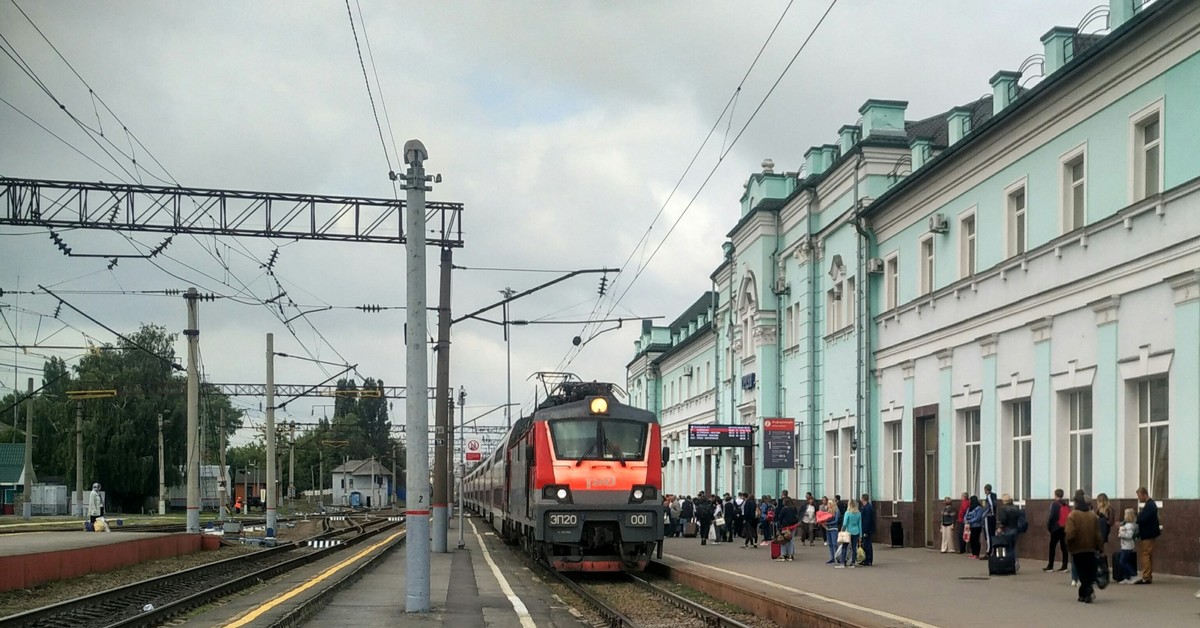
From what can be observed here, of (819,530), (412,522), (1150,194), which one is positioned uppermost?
(1150,194)

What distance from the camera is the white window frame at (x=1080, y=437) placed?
21.1m

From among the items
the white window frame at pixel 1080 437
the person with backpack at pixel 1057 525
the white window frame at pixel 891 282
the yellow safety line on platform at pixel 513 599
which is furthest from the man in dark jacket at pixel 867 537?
the white window frame at pixel 891 282

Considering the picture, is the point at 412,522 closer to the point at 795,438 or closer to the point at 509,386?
the point at 795,438

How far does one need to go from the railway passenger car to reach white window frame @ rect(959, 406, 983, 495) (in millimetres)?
7100

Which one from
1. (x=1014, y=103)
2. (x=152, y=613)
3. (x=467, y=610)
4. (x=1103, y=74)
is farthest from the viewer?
(x=1014, y=103)

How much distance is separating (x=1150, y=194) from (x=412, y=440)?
1160 centimetres

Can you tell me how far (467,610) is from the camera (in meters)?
16.6

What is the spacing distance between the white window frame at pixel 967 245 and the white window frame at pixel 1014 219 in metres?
1.71

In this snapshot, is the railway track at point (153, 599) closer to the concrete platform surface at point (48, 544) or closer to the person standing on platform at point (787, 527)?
the concrete platform surface at point (48, 544)

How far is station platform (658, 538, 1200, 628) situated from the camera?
13586 mm

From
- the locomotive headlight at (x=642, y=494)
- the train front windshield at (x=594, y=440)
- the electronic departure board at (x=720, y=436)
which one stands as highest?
the train front windshield at (x=594, y=440)

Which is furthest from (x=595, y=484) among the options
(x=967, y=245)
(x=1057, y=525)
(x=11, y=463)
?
(x=11, y=463)

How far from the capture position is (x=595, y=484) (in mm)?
22203

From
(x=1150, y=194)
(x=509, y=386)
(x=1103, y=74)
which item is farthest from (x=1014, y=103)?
(x=509, y=386)
